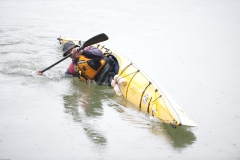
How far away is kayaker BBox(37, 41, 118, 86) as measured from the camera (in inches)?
239

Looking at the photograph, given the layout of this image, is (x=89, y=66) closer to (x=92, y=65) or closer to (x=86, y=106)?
(x=92, y=65)

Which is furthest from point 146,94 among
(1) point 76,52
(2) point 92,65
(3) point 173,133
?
(1) point 76,52

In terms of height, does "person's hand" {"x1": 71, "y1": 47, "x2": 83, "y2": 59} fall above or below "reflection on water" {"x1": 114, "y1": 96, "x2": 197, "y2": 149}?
above

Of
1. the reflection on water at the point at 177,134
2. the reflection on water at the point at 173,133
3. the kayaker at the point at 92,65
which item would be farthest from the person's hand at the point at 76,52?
the reflection on water at the point at 177,134

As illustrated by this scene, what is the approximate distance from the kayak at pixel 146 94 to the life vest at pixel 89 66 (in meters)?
0.37

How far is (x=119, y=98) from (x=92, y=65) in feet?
2.53

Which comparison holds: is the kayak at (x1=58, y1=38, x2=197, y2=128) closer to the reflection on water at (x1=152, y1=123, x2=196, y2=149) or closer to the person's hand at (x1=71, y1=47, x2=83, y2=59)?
the reflection on water at (x1=152, y1=123, x2=196, y2=149)

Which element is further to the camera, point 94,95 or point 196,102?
point 94,95

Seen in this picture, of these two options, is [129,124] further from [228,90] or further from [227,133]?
[228,90]

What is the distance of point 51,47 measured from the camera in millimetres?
9172

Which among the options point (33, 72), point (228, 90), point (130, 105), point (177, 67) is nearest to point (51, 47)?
point (33, 72)

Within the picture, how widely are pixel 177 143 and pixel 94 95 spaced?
2.11 meters

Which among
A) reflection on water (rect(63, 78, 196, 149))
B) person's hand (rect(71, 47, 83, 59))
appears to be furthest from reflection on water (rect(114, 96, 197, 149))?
person's hand (rect(71, 47, 83, 59))

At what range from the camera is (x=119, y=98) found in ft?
19.0
